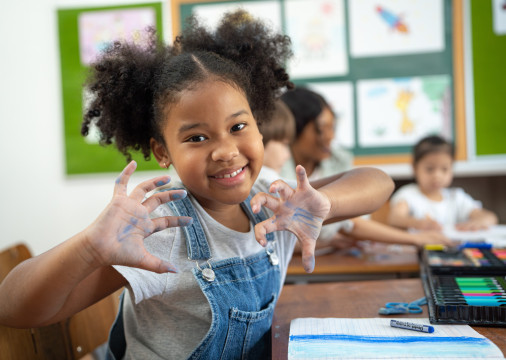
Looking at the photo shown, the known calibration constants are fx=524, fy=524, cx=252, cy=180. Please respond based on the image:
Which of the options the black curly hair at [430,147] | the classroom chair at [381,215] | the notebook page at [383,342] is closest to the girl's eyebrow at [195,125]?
the notebook page at [383,342]

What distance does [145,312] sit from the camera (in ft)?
2.83

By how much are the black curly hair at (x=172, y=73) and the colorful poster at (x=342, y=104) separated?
1935 mm

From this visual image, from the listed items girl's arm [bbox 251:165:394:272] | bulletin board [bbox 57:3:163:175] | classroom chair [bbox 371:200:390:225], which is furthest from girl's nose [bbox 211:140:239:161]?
bulletin board [bbox 57:3:163:175]

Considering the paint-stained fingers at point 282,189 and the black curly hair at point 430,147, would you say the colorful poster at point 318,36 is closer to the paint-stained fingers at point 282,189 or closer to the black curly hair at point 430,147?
the black curly hair at point 430,147

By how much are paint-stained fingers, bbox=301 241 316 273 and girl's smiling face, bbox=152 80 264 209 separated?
159 millimetres

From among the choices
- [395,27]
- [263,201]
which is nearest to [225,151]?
[263,201]

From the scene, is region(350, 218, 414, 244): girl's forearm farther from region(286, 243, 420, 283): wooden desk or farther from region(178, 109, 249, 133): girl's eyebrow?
region(178, 109, 249, 133): girl's eyebrow

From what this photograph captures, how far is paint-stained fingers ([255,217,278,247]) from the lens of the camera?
0.70 metres

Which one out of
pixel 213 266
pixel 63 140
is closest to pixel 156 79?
pixel 213 266

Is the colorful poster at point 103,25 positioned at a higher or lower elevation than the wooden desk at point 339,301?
higher

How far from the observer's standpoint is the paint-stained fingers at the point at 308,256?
0.74m

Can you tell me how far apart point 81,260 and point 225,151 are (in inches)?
11.4

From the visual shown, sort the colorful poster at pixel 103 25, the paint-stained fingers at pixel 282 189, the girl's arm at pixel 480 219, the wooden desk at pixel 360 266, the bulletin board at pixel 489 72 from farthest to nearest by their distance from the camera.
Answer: the colorful poster at pixel 103 25 → the bulletin board at pixel 489 72 → the girl's arm at pixel 480 219 → the wooden desk at pixel 360 266 → the paint-stained fingers at pixel 282 189

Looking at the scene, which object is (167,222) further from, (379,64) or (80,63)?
(80,63)
